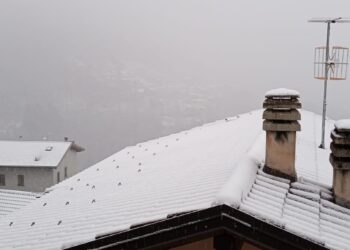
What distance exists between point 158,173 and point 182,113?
389 feet

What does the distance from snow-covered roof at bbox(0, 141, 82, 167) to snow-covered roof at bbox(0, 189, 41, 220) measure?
14.1 meters

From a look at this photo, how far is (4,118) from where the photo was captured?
108062 millimetres

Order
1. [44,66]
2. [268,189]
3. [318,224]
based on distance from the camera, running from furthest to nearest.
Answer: [44,66], [268,189], [318,224]

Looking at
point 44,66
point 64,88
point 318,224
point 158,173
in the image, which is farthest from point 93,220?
point 44,66

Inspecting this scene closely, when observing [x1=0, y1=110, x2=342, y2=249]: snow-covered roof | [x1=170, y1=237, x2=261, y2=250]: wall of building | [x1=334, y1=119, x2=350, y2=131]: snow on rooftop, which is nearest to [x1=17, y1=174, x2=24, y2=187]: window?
[x1=0, y1=110, x2=342, y2=249]: snow-covered roof

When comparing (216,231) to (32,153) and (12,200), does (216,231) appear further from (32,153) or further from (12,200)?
(32,153)

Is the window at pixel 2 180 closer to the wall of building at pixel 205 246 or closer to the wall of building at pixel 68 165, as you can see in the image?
the wall of building at pixel 68 165

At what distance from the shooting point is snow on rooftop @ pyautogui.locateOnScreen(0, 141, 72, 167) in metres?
33.0

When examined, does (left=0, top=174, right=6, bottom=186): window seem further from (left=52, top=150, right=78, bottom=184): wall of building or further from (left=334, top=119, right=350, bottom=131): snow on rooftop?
(left=334, top=119, right=350, bottom=131): snow on rooftop

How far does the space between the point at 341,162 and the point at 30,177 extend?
30356mm

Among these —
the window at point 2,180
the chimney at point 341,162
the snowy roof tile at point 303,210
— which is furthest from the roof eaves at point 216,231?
the window at point 2,180

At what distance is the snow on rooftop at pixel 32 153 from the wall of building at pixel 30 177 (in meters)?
0.43

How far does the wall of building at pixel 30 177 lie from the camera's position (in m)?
33.0

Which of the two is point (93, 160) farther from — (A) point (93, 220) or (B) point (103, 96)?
(A) point (93, 220)
